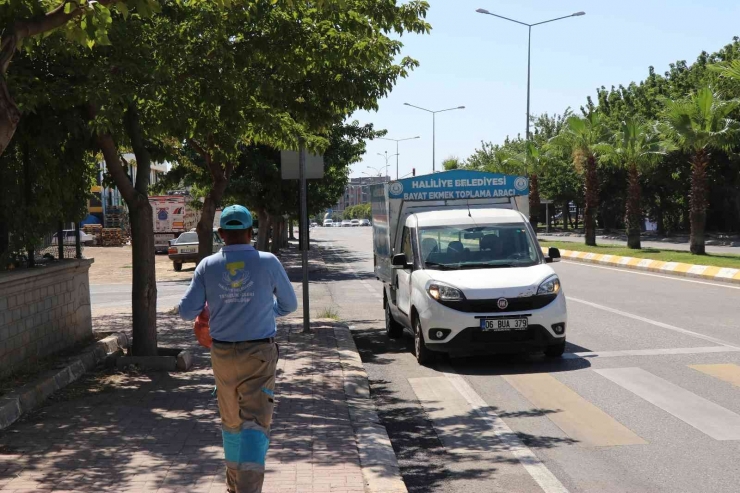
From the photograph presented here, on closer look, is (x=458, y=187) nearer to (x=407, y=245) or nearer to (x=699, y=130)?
(x=407, y=245)

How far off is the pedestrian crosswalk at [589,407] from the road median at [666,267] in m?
13.4

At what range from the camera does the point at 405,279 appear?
11.9m

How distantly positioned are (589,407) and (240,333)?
4.20 meters

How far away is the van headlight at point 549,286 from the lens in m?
10.3

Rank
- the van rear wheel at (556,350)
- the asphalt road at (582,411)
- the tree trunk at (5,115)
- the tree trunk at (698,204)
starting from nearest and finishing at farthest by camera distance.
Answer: the asphalt road at (582,411) < the tree trunk at (5,115) < the van rear wheel at (556,350) < the tree trunk at (698,204)

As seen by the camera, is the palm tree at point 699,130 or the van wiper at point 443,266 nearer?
the van wiper at point 443,266

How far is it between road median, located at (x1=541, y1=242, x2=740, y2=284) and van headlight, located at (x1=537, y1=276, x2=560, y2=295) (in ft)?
41.2

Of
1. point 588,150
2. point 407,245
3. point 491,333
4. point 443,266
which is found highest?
point 588,150

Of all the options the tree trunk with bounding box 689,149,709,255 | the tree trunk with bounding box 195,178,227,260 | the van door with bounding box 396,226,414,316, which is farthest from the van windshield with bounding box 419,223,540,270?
the tree trunk with bounding box 689,149,709,255

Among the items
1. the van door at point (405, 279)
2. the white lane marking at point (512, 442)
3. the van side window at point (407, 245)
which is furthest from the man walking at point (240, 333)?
the van side window at point (407, 245)

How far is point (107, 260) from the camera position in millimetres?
45250

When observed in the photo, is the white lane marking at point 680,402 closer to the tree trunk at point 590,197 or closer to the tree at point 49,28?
the tree at point 49,28

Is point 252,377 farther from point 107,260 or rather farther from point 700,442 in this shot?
point 107,260

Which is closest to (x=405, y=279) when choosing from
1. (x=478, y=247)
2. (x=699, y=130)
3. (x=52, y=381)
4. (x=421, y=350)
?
(x=478, y=247)
